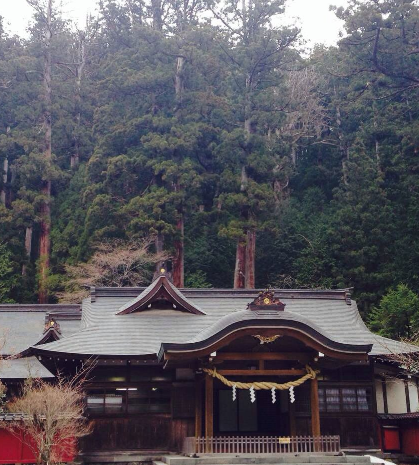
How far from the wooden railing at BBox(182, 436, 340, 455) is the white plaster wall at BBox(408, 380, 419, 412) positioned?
5224mm

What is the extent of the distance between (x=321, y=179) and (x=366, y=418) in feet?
89.9

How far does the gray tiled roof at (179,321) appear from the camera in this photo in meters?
15.6

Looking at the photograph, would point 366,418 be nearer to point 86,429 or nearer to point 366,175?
point 86,429

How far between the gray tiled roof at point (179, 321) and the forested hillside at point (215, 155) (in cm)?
1158

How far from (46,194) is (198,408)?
24494 millimetres

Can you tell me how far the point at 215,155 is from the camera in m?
35.2

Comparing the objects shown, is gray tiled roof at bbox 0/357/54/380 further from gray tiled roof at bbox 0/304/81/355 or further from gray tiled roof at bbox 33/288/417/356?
gray tiled roof at bbox 33/288/417/356

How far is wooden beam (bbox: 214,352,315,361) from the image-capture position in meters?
14.2

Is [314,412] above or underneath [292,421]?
above

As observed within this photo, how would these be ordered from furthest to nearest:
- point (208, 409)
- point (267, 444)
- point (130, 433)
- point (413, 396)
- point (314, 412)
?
point (413, 396)
point (130, 433)
point (314, 412)
point (208, 409)
point (267, 444)

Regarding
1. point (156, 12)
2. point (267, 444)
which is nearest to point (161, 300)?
point (267, 444)

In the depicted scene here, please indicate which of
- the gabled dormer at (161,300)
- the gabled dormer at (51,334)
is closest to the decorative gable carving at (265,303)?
the gabled dormer at (161,300)

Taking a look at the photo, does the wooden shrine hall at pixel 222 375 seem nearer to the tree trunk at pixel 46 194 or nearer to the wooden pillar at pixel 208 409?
the wooden pillar at pixel 208 409

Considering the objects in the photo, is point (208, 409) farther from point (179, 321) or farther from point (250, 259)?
point (250, 259)
